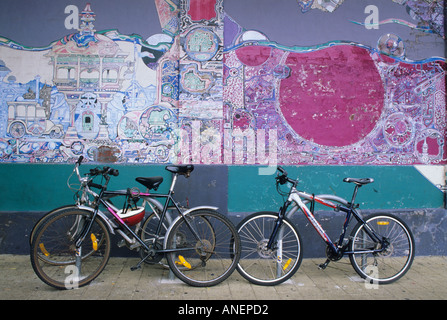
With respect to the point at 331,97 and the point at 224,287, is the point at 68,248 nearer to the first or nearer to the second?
the point at 224,287

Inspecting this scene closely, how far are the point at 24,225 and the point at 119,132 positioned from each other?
1.68 metres

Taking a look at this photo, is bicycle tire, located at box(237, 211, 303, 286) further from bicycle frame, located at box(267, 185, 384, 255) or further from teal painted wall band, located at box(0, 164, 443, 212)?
teal painted wall band, located at box(0, 164, 443, 212)

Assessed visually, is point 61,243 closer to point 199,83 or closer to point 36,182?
point 36,182

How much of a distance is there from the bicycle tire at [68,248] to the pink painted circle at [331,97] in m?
2.95

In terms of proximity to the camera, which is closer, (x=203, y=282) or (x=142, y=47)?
(x=203, y=282)

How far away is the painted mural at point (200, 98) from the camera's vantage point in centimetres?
564

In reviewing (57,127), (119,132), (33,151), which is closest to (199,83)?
(119,132)

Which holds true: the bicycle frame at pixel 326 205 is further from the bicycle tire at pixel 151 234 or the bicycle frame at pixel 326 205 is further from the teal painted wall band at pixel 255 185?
the bicycle tire at pixel 151 234

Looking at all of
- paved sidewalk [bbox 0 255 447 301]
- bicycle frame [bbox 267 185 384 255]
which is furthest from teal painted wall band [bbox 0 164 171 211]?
bicycle frame [bbox 267 185 384 255]

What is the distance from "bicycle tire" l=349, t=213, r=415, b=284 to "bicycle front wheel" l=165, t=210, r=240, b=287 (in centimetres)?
131

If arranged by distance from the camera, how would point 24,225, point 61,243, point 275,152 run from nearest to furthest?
point 61,243, point 24,225, point 275,152

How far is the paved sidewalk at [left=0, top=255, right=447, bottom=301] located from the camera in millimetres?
4090

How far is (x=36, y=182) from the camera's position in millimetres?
5457

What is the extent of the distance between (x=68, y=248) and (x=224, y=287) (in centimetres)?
163
